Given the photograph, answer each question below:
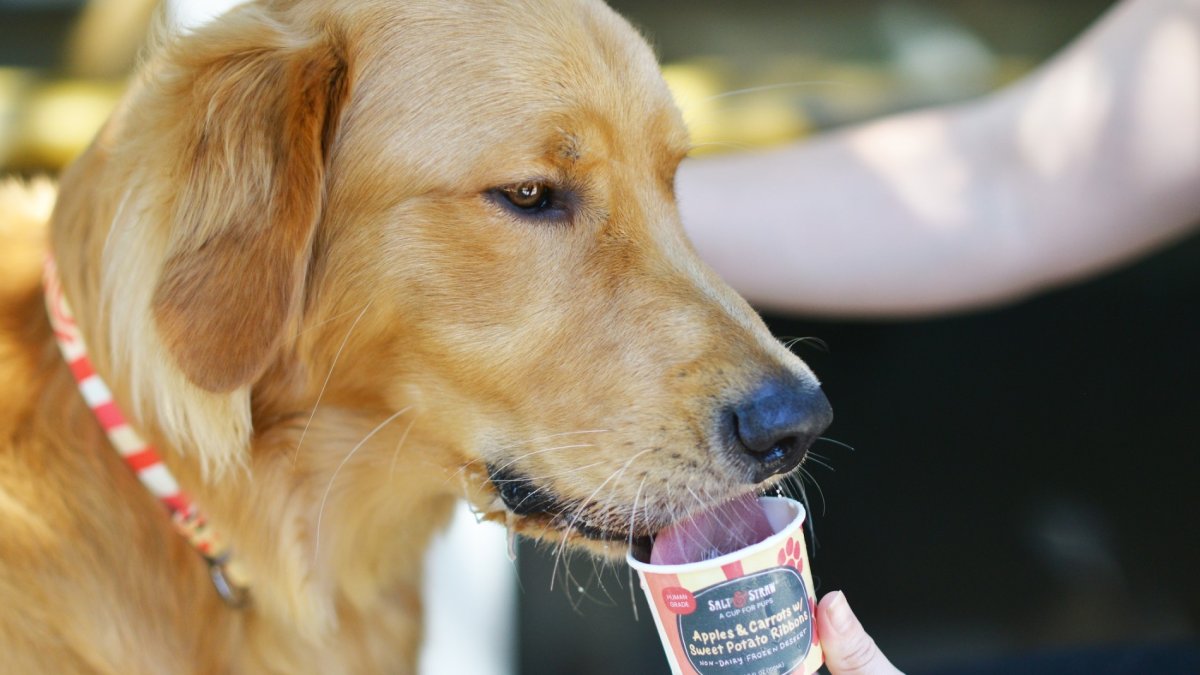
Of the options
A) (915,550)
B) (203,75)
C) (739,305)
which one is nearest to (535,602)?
(915,550)

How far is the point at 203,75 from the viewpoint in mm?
1683

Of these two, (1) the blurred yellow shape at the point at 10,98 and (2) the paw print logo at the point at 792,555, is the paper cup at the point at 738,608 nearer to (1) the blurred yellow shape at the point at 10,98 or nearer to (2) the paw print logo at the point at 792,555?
(2) the paw print logo at the point at 792,555

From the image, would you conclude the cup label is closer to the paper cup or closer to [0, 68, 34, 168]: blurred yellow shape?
the paper cup

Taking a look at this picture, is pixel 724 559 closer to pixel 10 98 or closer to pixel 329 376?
pixel 329 376

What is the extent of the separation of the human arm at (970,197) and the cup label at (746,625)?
1327 mm

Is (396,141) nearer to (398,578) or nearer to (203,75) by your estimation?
A: (203,75)

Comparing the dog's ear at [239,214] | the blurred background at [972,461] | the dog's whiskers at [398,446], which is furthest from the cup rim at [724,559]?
the blurred background at [972,461]

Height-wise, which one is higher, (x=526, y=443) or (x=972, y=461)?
(x=526, y=443)

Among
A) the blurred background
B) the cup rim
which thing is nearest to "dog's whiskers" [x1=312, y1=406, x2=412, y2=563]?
the cup rim

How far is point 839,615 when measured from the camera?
143 centimetres

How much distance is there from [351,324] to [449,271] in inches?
7.7

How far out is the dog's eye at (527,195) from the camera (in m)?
1.71

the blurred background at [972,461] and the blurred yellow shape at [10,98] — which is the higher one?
the blurred yellow shape at [10,98]

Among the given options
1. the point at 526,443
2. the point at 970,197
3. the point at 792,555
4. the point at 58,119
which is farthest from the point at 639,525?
the point at 58,119
